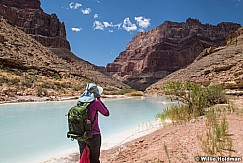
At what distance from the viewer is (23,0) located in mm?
111750

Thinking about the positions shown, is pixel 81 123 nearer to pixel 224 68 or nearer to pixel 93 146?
pixel 93 146

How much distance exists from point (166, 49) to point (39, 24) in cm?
8691

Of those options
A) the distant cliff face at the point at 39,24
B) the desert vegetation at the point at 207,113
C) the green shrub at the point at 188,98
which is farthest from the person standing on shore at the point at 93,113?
the distant cliff face at the point at 39,24

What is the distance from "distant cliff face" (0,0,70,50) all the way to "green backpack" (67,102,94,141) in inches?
3562

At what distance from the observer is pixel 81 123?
2.89 m

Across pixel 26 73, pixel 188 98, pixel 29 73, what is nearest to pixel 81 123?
pixel 188 98

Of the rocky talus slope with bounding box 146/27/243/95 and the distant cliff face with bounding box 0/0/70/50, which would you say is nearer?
the rocky talus slope with bounding box 146/27/243/95

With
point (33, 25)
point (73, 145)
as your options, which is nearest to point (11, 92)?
point (73, 145)

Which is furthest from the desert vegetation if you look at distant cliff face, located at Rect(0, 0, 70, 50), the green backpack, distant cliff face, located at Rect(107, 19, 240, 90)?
distant cliff face, located at Rect(107, 19, 240, 90)

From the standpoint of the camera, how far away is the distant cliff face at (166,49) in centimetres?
14125

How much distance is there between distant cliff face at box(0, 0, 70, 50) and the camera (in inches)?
3489

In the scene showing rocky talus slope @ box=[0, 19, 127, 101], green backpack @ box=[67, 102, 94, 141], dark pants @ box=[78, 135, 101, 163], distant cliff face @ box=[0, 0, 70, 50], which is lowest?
dark pants @ box=[78, 135, 101, 163]

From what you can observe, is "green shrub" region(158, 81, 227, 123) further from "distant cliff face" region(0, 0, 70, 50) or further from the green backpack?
"distant cliff face" region(0, 0, 70, 50)

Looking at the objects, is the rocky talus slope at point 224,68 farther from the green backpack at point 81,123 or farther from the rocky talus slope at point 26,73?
the rocky talus slope at point 26,73
